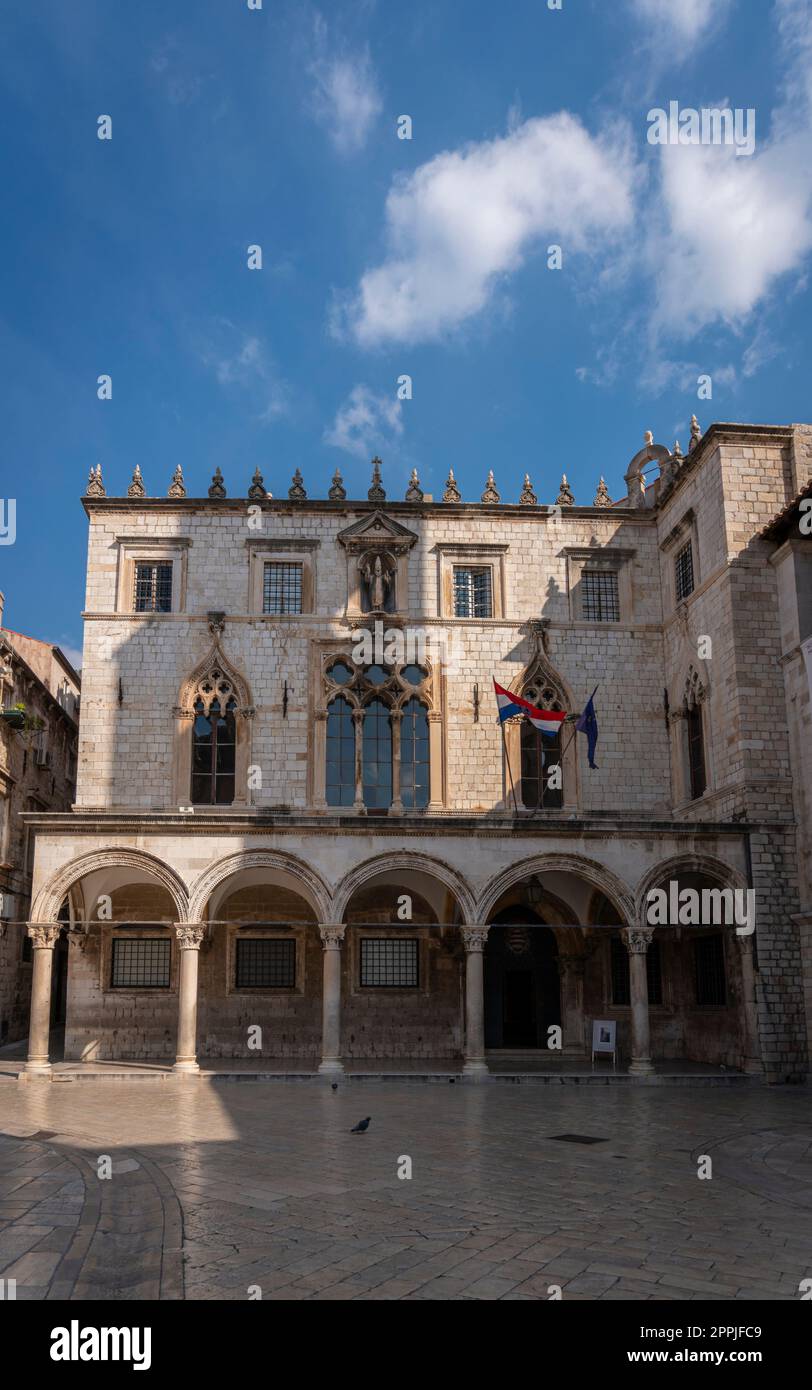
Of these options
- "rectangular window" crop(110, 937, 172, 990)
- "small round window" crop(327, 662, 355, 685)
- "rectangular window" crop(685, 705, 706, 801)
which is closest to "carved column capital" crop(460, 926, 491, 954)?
"rectangular window" crop(685, 705, 706, 801)

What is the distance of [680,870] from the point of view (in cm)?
2353

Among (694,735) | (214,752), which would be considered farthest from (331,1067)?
(694,735)

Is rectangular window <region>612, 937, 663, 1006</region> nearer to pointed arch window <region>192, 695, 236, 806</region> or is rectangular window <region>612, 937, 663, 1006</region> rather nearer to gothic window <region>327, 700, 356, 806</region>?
gothic window <region>327, 700, 356, 806</region>

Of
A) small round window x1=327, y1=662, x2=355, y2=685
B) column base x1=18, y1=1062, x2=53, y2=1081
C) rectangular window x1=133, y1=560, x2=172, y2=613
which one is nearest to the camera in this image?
column base x1=18, y1=1062, x2=53, y2=1081

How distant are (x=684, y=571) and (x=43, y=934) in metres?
17.2

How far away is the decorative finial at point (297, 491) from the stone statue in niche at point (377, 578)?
2288 mm

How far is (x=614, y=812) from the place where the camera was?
88.7 feet

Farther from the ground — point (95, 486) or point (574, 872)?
point (95, 486)

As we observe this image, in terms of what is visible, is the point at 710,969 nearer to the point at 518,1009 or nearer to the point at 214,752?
the point at 518,1009

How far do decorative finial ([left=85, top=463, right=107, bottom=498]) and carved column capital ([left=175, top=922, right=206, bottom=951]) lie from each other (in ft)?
38.7

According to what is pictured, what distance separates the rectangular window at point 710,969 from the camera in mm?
24500

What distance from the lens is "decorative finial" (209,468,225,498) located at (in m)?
28.5
